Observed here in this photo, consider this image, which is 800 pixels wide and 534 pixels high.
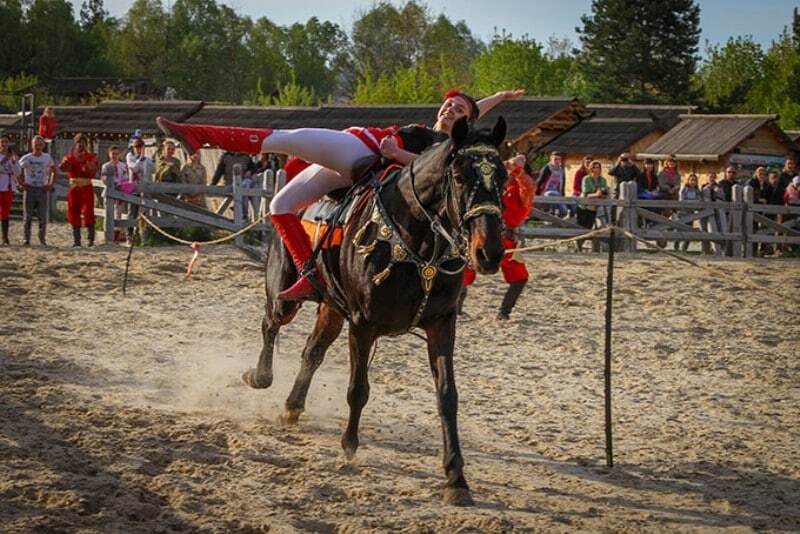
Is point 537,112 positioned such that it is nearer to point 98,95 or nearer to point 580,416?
point 580,416

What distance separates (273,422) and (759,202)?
17.7 metres

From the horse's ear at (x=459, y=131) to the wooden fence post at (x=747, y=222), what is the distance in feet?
54.8

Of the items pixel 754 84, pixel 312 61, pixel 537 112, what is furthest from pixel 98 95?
pixel 312 61

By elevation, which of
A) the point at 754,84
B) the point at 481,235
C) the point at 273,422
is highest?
the point at 754,84

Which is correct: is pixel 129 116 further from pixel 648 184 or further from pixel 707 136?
pixel 648 184

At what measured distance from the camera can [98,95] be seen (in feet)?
260

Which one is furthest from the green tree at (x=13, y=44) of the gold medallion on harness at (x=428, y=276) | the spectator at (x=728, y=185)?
the gold medallion on harness at (x=428, y=276)

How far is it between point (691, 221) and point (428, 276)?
16.7 metres

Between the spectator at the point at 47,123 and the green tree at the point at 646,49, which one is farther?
the green tree at the point at 646,49

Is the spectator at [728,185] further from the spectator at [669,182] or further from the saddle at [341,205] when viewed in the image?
the saddle at [341,205]

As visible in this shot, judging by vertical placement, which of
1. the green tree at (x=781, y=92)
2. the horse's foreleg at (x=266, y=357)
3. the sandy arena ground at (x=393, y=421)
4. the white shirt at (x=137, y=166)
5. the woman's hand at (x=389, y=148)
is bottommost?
the sandy arena ground at (x=393, y=421)

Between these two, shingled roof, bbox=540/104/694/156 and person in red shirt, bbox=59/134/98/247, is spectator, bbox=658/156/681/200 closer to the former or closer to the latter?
person in red shirt, bbox=59/134/98/247

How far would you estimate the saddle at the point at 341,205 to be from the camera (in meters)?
7.84

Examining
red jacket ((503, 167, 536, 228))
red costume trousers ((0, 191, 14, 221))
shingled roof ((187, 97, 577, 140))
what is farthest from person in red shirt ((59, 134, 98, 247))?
shingled roof ((187, 97, 577, 140))
